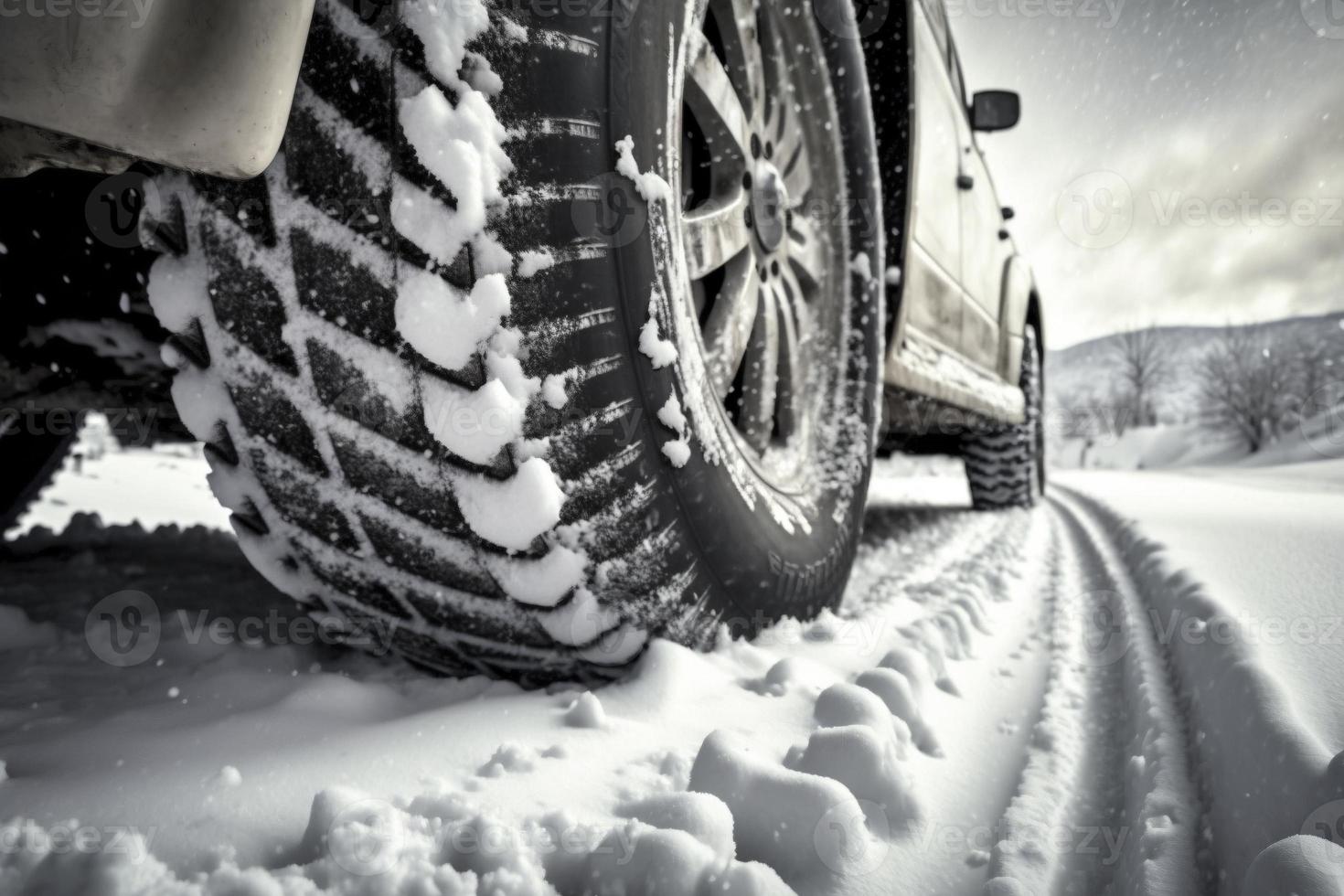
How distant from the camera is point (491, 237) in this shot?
63cm

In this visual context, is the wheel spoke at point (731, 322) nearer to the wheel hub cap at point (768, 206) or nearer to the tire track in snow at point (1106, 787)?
the wheel hub cap at point (768, 206)

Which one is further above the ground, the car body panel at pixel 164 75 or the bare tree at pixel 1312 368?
the bare tree at pixel 1312 368

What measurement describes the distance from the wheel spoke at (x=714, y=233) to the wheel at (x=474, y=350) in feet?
0.62

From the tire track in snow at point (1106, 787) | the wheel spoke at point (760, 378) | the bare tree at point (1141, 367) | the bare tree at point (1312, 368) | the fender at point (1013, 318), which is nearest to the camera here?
the tire track in snow at point (1106, 787)

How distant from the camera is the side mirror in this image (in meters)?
2.31

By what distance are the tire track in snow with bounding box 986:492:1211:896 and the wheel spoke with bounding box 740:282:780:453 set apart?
22.9 inches

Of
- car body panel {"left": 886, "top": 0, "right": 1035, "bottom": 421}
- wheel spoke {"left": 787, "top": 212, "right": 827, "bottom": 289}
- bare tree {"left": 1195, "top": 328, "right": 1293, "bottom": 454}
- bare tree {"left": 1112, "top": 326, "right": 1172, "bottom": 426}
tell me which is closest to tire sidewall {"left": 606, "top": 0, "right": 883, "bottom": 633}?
wheel spoke {"left": 787, "top": 212, "right": 827, "bottom": 289}

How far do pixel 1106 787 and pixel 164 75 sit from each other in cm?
96

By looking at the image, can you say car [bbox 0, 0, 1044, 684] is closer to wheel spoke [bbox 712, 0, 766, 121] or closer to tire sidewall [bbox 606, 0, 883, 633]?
tire sidewall [bbox 606, 0, 883, 633]

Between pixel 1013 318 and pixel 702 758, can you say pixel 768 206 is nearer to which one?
pixel 702 758

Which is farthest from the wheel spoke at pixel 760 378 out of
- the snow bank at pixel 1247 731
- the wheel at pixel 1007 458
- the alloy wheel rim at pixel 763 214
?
the wheel at pixel 1007 458

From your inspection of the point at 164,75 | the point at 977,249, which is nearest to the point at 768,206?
the point at 164,75

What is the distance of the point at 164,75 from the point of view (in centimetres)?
45

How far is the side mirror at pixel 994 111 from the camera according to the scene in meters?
2.31
